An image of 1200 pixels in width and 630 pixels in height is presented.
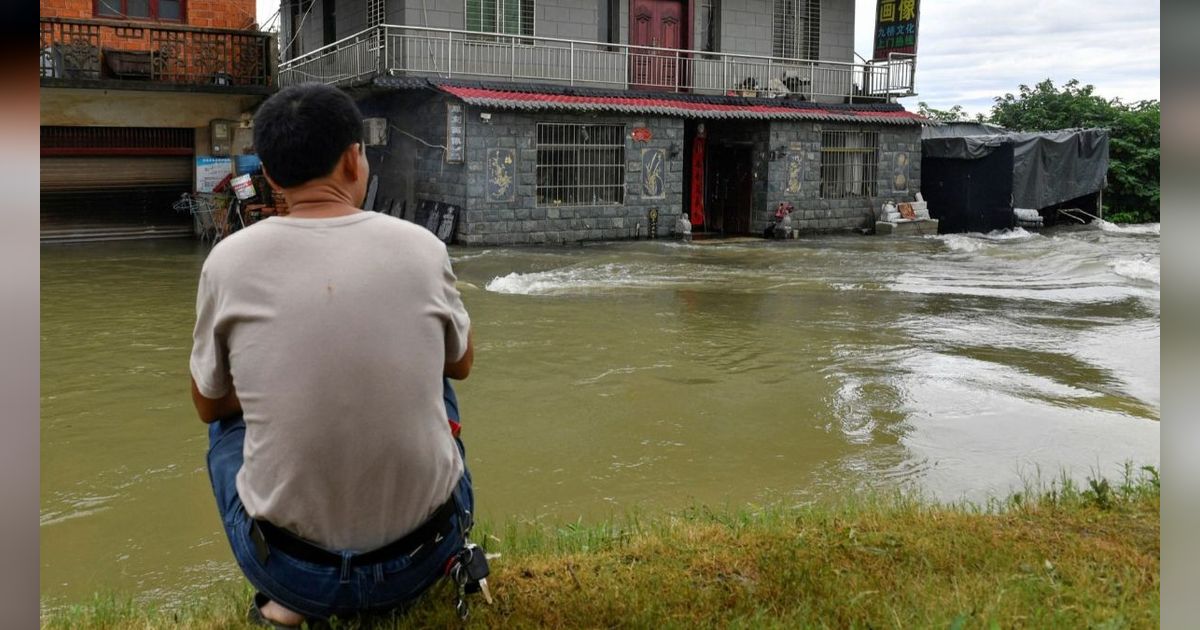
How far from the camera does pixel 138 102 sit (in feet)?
58.9

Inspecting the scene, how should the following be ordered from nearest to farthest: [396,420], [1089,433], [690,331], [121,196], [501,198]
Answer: [396,420] → [1089,433] → [690,331] → [501,198] → [121,196]

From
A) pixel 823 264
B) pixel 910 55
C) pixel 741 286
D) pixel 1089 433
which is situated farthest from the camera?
pixel 910 55

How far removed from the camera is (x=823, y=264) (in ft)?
51.7

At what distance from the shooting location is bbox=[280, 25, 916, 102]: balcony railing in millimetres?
17359

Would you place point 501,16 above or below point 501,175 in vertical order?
above

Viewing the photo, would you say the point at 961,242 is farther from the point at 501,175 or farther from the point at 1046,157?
the point at 501,175

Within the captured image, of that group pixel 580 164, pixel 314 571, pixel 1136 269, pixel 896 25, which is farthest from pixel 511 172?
pixel 314 571

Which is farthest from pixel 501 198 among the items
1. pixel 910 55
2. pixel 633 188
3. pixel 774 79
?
pixel 910 55

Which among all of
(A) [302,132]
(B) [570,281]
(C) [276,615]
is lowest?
(C) [276,615]

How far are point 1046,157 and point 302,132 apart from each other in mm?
21635

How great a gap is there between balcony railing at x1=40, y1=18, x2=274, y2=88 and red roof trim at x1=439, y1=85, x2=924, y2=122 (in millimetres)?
4068

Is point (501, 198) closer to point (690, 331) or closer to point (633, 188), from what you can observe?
point (633, 188)

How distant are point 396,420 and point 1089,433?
5.06 metres

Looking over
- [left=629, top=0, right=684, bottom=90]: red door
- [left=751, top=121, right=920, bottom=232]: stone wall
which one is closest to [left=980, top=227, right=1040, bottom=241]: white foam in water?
[left=751, top=121, right=920, bottom=232]: stone wall
